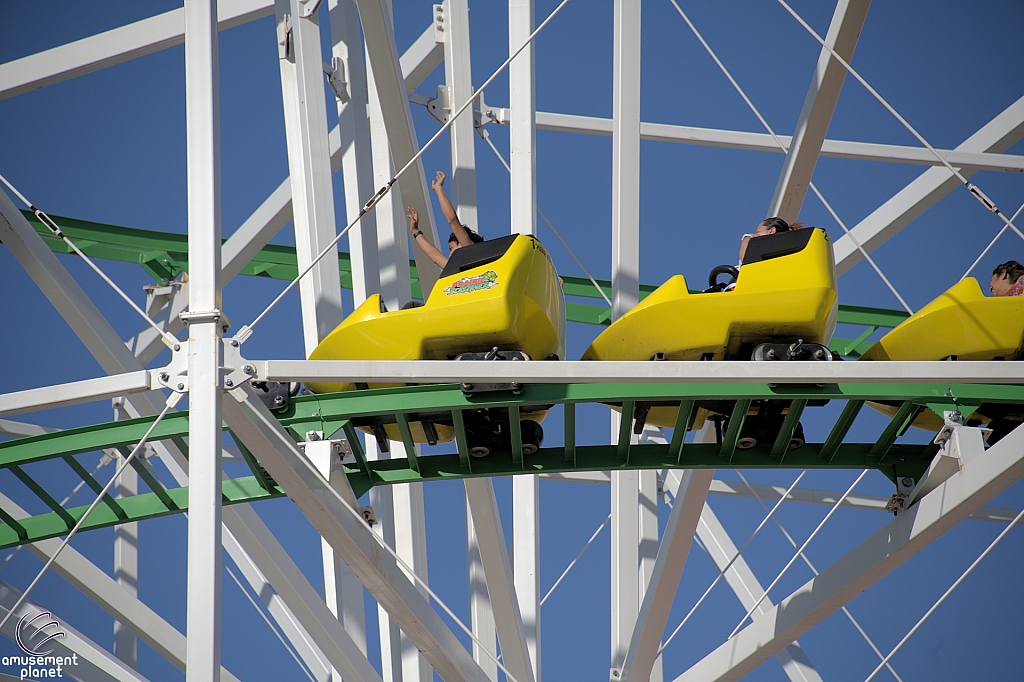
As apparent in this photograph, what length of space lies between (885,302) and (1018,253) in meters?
4.89

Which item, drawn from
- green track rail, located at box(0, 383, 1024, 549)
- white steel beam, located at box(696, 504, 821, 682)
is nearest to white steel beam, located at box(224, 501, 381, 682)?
green track rail, located at box(0, 383, 1024, 549)

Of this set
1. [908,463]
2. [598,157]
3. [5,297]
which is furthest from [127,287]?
[908,463]

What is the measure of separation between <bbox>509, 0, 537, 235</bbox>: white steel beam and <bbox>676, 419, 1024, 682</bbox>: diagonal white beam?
8.73 feet

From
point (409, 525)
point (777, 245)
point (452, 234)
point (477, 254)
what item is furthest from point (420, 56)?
point (777, 245)

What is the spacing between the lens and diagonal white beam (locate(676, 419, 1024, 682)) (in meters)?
5.88

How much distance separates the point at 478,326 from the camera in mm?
5867

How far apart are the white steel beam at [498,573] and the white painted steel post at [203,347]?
2.26 meters

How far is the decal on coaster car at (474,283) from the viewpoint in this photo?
5.88 metres

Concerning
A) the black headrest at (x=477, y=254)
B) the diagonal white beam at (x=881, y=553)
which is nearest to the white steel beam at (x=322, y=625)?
the diagonal white beam at (x=881, y=553)

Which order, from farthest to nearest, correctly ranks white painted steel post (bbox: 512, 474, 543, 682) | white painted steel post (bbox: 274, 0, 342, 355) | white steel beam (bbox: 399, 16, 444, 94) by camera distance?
white steel beam (bbox: 399, 16, 444, 94) < white painted steel post (bbox: 512, 474, 543, 682) < white painted steel post (bbox: 274, 0, 342, 355)

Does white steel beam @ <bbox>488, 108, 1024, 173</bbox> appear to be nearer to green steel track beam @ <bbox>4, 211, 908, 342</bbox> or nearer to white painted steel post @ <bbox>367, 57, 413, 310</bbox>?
green steel track beam @ <bbox>4, 211, 908, 342</bbox>

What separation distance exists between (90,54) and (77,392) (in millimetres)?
4243

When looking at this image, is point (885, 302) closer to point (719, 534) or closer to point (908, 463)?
point (719, 534)

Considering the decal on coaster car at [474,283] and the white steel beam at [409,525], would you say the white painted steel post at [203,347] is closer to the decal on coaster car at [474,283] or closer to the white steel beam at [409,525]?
the decal on coaster car at [474,283]
